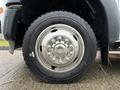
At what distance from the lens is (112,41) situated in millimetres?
3197

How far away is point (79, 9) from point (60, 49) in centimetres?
81

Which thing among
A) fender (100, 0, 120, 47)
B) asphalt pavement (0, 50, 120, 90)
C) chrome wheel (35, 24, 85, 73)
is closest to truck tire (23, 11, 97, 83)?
chrome wheel (35, 24, 85, 73)

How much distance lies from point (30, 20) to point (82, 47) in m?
0.95

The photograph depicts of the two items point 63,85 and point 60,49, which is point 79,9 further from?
point 63,85

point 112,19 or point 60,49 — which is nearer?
point 60,49

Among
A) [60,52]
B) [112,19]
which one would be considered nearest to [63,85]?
[60,52]

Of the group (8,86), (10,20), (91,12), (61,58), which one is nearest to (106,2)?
(91,12)

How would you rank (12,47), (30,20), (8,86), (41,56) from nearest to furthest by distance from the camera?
(8,86)
(41,56)
(12,47)
(30,20)

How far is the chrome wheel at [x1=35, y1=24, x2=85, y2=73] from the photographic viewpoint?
3039 mm

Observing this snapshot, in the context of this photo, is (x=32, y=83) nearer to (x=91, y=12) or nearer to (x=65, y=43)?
(x=65, y=43)

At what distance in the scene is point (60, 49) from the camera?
3039mm

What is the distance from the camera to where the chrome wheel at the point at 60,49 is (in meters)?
3.04

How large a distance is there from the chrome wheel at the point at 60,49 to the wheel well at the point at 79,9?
353 mm

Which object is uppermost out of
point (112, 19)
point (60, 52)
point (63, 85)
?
point (112, 19)
